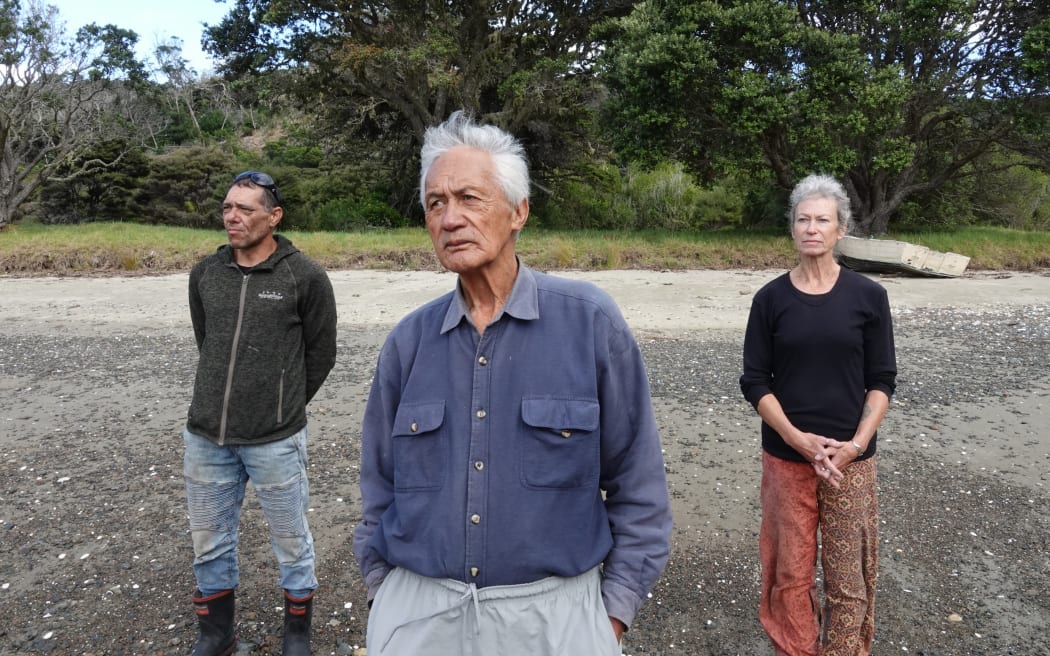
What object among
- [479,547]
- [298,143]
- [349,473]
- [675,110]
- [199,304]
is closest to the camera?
[479,547]

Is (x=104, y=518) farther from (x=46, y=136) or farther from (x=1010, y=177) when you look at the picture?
(x=1010, y=177)

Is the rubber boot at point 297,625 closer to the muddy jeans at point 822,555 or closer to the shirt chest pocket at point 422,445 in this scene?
the shirt chest pocket at point 422,445

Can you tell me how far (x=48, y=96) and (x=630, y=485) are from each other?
31717 millimetres

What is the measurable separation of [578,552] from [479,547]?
251 mm

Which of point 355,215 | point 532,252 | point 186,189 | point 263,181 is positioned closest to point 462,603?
point 263,181

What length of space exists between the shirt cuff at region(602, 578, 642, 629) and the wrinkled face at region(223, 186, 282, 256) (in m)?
2.27

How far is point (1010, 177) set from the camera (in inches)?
1057

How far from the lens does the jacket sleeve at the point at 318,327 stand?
11.3 feet

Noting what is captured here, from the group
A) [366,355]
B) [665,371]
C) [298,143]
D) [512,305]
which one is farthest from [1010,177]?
[298,143]

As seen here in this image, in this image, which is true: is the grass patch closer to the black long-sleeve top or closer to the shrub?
the shrub

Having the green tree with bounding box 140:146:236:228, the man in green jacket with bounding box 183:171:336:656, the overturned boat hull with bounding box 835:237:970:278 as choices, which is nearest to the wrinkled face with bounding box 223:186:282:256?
the man in green jacket with bounding box 183:171:336:656

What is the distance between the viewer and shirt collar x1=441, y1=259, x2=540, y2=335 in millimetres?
1905

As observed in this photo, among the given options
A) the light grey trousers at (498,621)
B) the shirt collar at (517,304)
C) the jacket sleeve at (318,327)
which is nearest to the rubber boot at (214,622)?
the jacket sleeve at (318,327)

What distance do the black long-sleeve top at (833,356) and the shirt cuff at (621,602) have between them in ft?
4.79
